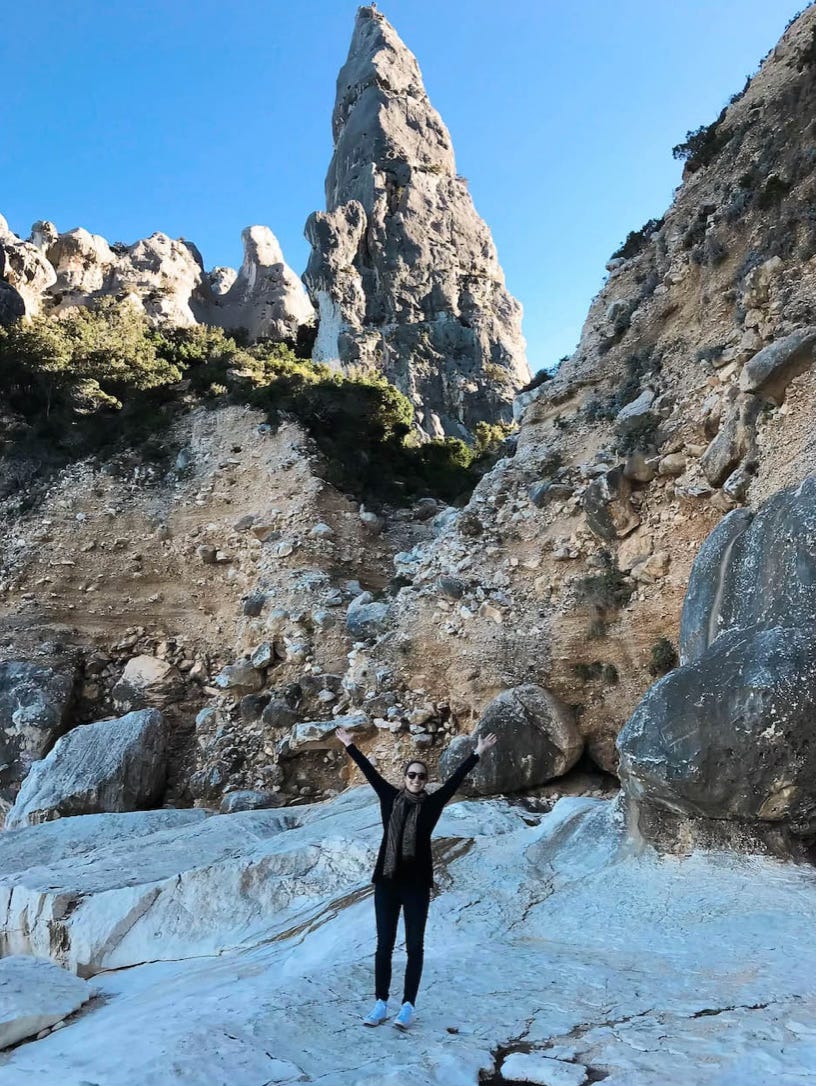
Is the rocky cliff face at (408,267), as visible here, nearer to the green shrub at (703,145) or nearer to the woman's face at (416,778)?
the green shrub at (703,145)

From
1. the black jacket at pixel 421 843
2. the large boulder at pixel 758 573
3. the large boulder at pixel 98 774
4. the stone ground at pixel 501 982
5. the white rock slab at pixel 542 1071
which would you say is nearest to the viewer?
the white rock slab at pixel 542 1071

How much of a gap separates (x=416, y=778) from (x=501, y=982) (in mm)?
1822

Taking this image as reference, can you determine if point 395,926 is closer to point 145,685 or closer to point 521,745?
point 521,745

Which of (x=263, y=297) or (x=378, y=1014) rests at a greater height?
(x=263, y=297)

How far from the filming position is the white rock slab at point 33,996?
4953mm

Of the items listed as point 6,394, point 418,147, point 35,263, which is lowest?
point 6,394

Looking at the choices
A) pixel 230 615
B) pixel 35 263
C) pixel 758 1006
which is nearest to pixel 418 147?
pixel 35 263

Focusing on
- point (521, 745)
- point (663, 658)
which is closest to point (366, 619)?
point (521, 745)

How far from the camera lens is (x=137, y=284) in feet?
113

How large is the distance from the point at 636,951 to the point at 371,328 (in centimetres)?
4040

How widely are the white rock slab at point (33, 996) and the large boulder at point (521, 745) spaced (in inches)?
257

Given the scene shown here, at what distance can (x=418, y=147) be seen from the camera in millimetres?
52188

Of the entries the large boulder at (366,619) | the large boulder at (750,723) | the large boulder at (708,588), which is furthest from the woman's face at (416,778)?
the large boulder at (366,619)

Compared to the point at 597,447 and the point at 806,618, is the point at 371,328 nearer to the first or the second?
the point at 597,447
